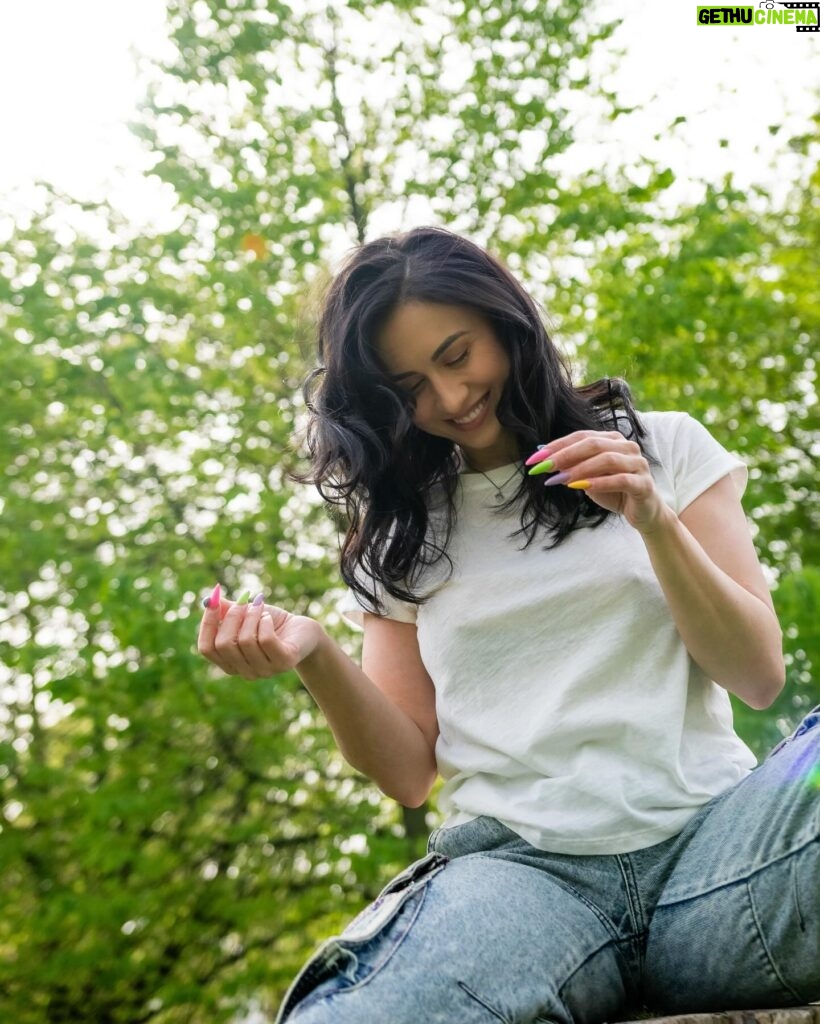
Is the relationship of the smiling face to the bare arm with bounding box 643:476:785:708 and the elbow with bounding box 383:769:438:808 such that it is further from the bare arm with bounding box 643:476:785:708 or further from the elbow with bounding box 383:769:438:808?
the elbow with bounding box 383:769:438:808

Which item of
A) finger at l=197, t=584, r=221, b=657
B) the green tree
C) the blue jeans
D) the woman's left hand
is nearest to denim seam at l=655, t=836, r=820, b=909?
the blue jeans

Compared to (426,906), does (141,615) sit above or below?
below

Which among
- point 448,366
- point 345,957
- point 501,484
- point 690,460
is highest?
point 448,366

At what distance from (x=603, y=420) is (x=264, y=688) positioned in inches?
146

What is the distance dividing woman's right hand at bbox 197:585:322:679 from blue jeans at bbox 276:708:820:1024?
35 centimetres

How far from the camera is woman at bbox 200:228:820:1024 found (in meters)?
1.34

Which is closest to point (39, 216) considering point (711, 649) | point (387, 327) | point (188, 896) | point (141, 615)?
point (141, 615)

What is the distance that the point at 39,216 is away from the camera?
629 centimetres

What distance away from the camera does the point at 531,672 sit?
5.56 feet

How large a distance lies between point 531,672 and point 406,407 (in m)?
0.54

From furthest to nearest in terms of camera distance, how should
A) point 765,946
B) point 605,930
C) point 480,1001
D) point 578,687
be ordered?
point 578,687 → point 605,930 → point 765,946 → point 480,1001

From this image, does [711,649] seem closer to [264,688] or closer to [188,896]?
[264,688]

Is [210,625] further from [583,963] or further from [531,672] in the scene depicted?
[583,963]

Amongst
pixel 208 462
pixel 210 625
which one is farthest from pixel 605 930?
pixel 208 462
